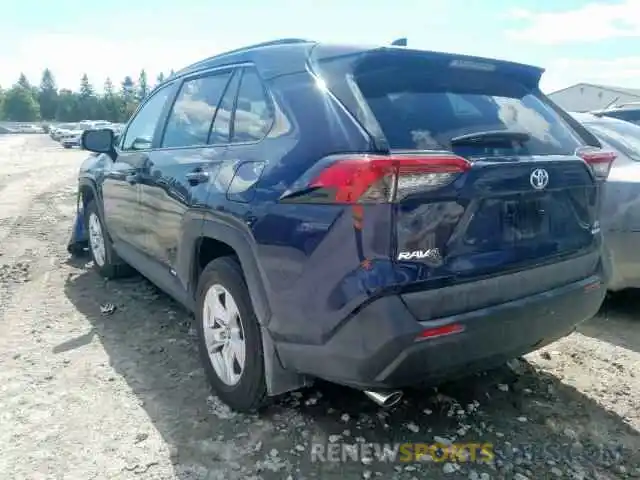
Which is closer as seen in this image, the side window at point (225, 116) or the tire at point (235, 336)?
the tire at point (235, 336)

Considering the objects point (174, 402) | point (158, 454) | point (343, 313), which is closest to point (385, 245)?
point (343, 313)

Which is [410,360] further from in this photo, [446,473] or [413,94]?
[413,94]

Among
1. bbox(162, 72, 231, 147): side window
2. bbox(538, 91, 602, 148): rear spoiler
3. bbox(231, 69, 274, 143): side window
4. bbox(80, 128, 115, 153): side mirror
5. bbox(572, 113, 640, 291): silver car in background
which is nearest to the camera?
bbox(231, 69, 274, 143): side window

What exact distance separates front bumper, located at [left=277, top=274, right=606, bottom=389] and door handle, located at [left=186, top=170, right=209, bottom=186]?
1.06m

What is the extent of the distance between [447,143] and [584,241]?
0.98m

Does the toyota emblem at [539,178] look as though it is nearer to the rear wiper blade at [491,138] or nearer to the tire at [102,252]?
the rear wiper blade at [491,138]

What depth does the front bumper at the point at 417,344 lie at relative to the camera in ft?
7.25

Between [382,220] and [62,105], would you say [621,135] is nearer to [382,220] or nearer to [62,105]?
[382,220]

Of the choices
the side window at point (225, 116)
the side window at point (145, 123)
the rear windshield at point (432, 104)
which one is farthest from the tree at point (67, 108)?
the rear windshield at point (432, 104)

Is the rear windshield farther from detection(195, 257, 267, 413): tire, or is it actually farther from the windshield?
the windshield

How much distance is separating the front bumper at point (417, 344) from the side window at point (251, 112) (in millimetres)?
1033

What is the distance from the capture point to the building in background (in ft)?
149

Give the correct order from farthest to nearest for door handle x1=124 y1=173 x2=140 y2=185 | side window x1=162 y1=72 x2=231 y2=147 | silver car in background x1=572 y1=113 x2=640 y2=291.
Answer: silver car in background x1=572 y1=113 x2=640 y2=291 < door handle x1=124 y1=173 x2=140 y2=185 < side window x1=162 y1=72 x2=231 y2=147

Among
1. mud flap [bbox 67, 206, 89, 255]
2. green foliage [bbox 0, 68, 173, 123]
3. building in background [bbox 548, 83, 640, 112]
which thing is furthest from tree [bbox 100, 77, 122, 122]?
mud flap [bbox 67, 206, 89, 255]
